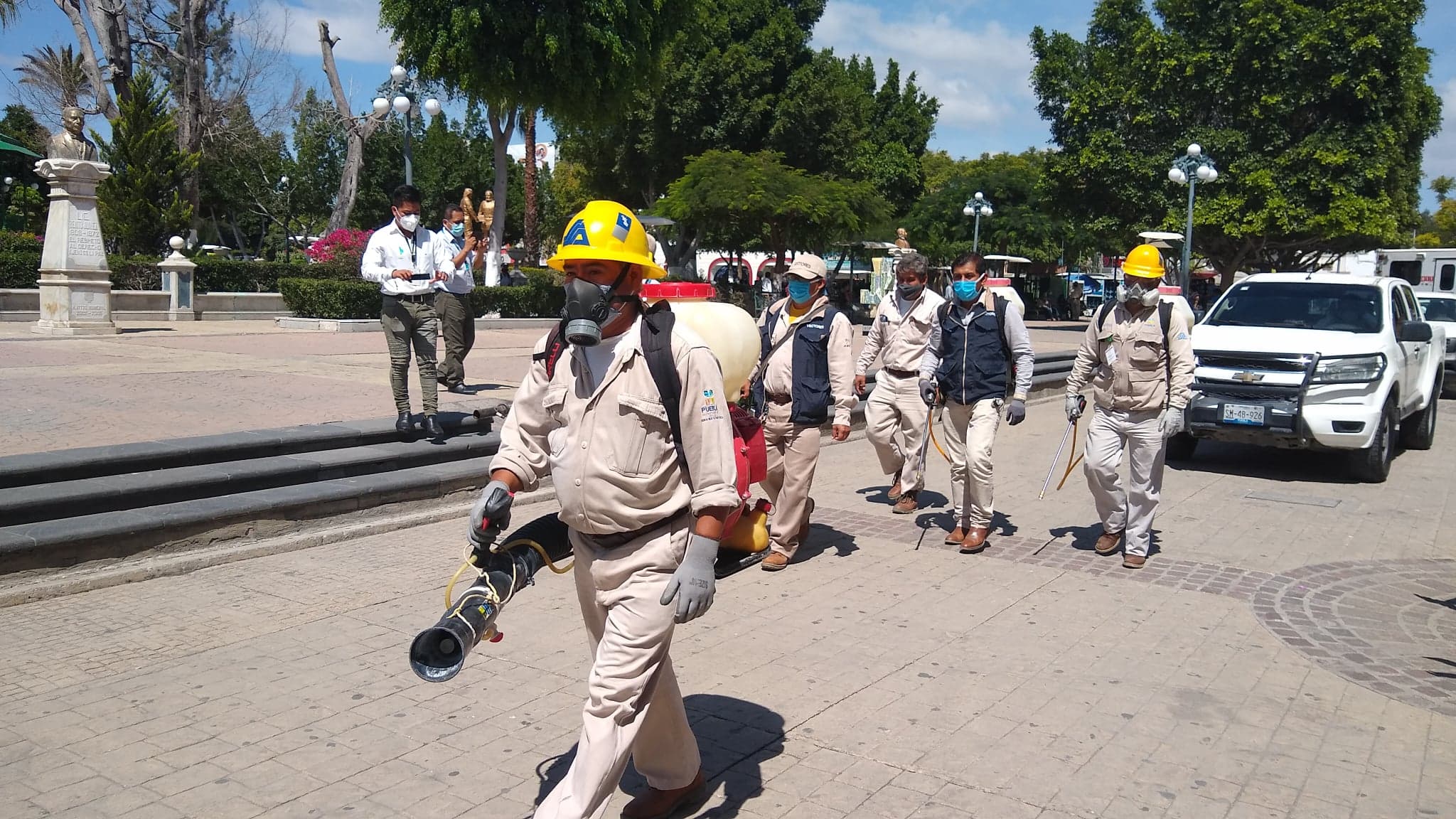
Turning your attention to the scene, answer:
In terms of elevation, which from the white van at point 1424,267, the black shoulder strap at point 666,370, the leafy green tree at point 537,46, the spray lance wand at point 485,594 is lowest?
the spray lance wand at point 485,594

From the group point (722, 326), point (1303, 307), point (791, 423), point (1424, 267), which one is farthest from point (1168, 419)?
point (1424, 267)

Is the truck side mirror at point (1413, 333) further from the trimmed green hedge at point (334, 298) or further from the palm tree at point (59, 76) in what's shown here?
the palm tree at point (59, 76)

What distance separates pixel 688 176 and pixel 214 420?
25.3 m

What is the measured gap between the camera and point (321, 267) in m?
25.1

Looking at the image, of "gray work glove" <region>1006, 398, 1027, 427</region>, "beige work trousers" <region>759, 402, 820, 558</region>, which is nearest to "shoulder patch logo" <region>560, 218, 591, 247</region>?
"beige work trousers" <region>759, 402, 820, 558</region>

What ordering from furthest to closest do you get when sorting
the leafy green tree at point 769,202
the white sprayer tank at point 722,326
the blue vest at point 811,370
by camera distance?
the leafy green tree at point 769,202 < the blue vest at point 811,370 < the white sprayer tank at point 722,326

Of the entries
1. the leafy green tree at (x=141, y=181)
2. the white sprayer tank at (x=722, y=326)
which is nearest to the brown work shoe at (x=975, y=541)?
the white sprayer tank at (x=722, y=326)

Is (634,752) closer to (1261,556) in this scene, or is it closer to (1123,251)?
(1261,556)

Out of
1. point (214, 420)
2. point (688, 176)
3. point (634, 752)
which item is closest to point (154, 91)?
point (688, 176)

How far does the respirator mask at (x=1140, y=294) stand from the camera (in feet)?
23.8

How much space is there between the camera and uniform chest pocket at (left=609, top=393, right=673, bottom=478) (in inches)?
130

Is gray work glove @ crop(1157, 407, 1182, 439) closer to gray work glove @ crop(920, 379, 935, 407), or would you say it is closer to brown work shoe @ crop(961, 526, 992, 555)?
brown work shoe @ crop(961, 526, 992, 555)

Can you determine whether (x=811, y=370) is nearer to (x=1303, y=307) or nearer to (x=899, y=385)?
(x=899, y=385)

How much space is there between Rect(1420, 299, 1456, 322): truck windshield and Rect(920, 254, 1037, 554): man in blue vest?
52.8ft
